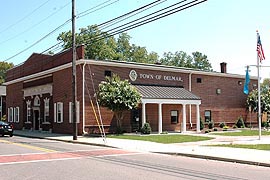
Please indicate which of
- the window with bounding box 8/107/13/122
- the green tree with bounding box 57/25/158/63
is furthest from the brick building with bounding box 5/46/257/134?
the green tree with bounding box 57/25/158/63

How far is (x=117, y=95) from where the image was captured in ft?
95.5

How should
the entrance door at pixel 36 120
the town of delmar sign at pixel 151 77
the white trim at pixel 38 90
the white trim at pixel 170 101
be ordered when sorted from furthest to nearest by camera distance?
the entrance door at pixel 36 120 → the white trim at pixel 38 90 → the town of delmar sign at pixel 151 77 → the white trim at pixel 170 101

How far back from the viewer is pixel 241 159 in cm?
1448

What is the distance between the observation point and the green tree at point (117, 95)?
29016 millimetres

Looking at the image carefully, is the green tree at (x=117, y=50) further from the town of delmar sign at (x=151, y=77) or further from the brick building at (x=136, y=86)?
the town of delmar sign at (x=151, y=77)

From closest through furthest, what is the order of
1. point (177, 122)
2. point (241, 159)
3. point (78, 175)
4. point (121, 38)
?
1. point (78, 175)
2. point (241, 159)
3. point (177, 122)
4. point (121, 38)

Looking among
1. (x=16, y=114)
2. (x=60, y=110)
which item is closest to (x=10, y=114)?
(x=16, y=114)

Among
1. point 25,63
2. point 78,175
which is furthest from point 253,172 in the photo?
point 25,63

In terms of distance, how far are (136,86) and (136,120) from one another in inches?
120

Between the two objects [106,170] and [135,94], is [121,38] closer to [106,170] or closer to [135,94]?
[135,94]

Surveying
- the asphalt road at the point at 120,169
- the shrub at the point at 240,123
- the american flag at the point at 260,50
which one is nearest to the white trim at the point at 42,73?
the american flag at the point at 260,50

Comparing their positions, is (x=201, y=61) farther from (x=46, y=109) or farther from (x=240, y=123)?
(x=46, y=109)

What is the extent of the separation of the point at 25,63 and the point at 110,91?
18334mm

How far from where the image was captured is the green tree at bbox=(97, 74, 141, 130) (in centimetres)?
2902
